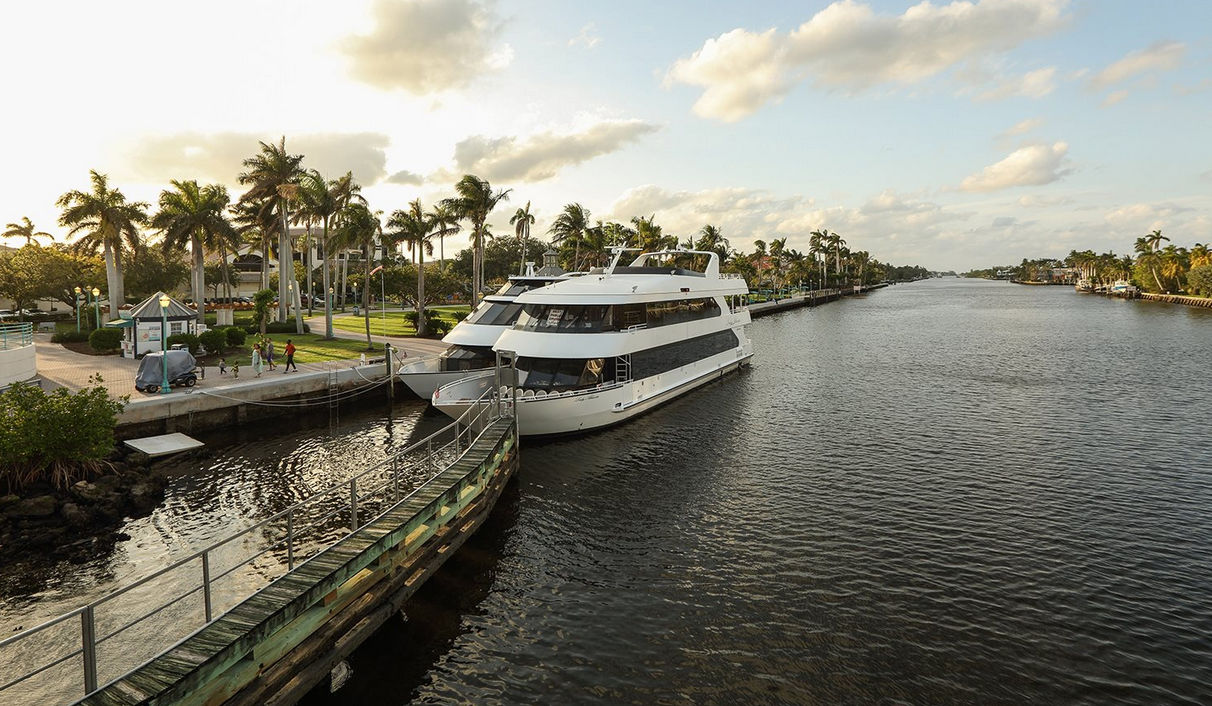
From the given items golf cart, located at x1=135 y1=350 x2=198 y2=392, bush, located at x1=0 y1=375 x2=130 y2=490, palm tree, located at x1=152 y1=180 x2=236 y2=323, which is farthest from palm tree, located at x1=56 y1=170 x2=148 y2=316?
bush, located at x1=0 y1=375 x2=130 y2=490

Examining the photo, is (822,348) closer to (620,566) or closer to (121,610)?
(620,566)

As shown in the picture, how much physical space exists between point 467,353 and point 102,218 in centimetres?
3101

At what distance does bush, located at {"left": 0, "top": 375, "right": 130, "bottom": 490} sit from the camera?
50.1 ft

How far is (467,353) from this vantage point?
2769cm

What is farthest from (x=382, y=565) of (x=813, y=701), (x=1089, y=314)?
(x=1089, y=314)

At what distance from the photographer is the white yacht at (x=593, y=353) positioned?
21.8 metres

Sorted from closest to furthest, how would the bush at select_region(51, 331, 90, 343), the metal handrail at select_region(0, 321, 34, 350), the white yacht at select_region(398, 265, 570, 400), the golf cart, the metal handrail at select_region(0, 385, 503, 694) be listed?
the metal handrail at select_region(0, 385, 503, 694) < the golf cart < the metal handrail at select_region(0, 321, 34, 350) < the white yacht at select_region(398, 265, 570, 400) < the bush at select_region(51, 331, 90, 343)

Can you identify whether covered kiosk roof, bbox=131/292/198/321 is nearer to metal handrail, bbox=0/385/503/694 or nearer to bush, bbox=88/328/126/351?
bush, bbox=88/328/126/351

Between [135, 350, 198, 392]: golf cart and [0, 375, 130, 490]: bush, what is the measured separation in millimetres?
6608

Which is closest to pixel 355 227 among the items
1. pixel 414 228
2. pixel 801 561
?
pixel 414 228

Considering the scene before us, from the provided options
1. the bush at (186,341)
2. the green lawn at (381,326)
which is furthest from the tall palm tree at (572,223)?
the bush at (186,341)

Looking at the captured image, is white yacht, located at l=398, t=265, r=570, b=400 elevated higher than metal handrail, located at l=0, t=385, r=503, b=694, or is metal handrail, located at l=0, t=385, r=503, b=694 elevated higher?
white yacht, located at l=398, t=265, r=570, b=400

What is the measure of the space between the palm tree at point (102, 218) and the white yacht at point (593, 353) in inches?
1303

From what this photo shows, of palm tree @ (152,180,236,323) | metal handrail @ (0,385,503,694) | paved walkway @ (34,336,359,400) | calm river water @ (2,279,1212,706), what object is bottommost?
calm river water @ (2,279,1212,706)
